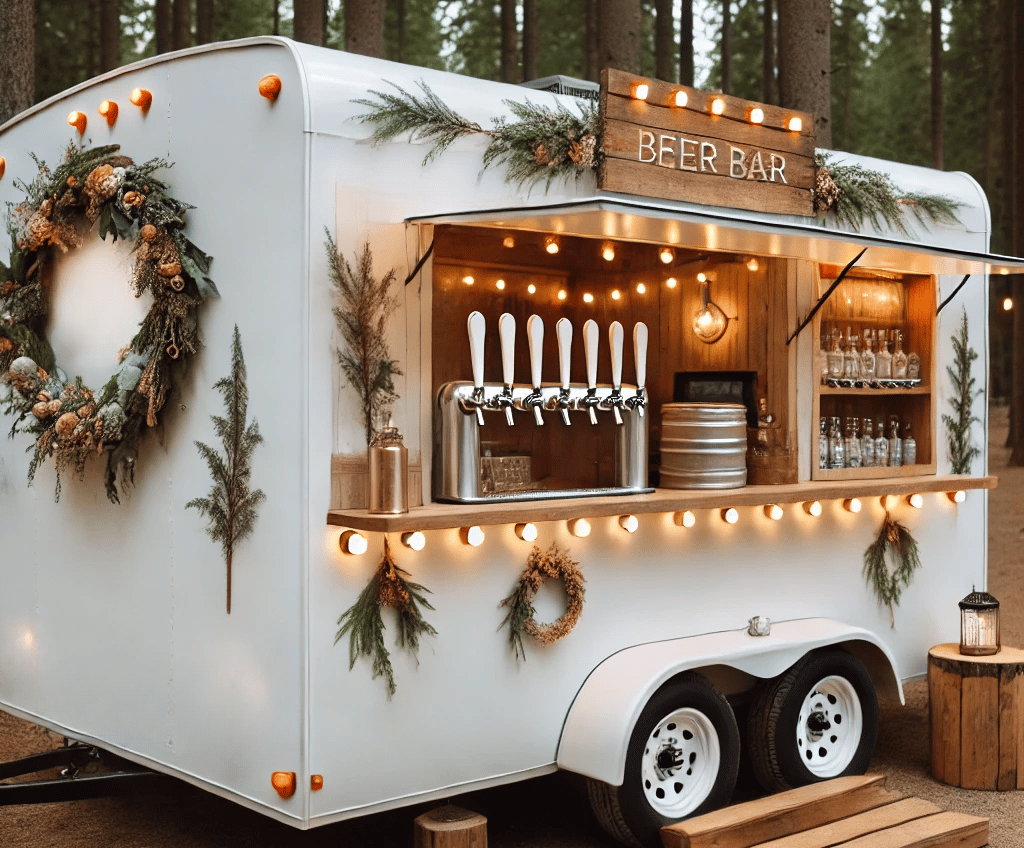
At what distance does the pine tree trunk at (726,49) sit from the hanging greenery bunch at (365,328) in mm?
17433

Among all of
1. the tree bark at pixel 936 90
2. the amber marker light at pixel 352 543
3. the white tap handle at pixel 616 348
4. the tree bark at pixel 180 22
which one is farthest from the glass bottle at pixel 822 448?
the tree bark at pixel 936 90

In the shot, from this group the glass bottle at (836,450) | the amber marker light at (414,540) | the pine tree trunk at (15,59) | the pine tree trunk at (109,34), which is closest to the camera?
the amber marker light at (414,540)

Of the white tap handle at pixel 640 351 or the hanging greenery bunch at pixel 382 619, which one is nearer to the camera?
the hanging greenery bunch at pixel 382 619

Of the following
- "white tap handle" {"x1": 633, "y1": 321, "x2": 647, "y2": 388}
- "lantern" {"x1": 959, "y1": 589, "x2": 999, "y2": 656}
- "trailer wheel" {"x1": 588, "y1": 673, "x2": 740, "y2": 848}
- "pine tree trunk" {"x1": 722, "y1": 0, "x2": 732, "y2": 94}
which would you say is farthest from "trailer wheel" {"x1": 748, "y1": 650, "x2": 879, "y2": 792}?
"pine tree trunk" {"x1": 722, "y1": 0, "x2": 732, "y2": 94}

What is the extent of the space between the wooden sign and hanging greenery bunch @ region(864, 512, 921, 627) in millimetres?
1681

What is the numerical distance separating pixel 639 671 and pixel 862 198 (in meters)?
2.66

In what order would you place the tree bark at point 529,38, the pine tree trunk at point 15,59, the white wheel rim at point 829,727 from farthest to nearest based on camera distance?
1. the tree bark at point 529,38
2. the pine tree trunk at point 15,59
3. the white wheel rim at point 829,727

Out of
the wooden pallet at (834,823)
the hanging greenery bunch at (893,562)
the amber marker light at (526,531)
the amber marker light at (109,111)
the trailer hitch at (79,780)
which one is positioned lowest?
the wooden pallet at (834,823)

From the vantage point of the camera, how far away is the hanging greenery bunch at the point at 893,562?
5871 mm

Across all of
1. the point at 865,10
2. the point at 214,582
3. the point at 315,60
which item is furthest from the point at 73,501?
the point at 865,10

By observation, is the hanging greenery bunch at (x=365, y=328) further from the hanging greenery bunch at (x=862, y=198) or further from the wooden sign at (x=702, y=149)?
the hanging greenery bunch at (x=862, y=198)

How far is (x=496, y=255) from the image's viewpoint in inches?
227

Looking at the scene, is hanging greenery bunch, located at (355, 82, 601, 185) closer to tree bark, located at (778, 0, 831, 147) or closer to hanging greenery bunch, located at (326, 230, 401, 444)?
hanging greenery bunch, located at (326, 230, 401, 444)

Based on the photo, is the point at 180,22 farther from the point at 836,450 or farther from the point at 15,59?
the point at 836,450
